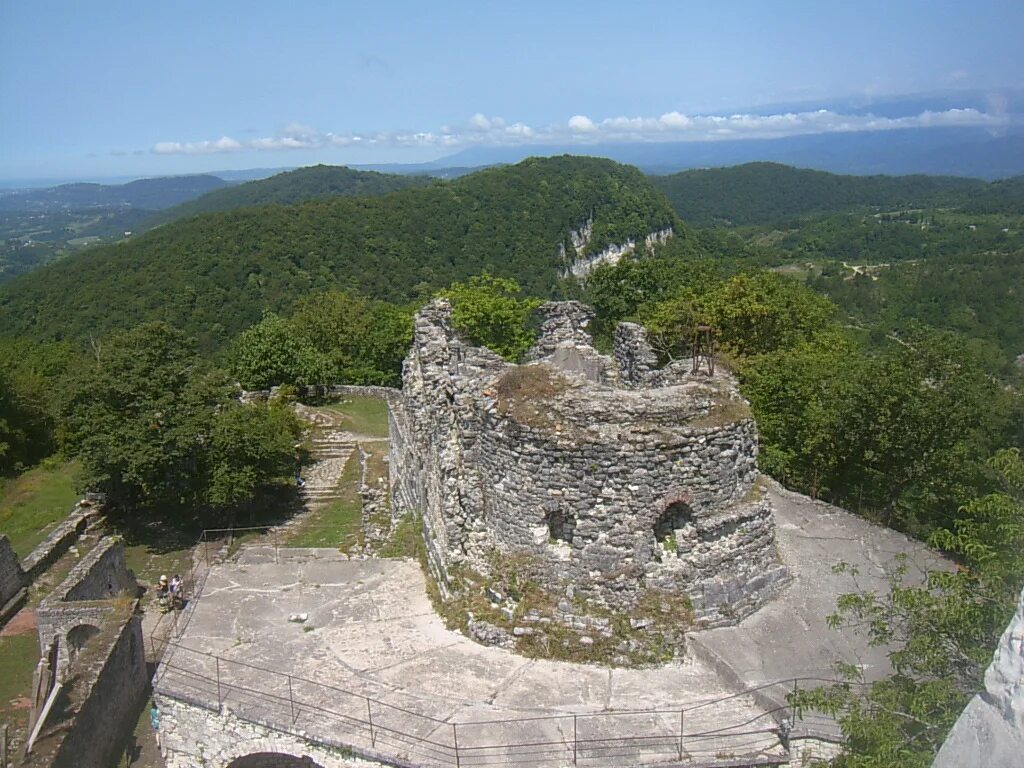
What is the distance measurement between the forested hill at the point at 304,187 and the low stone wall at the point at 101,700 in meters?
148

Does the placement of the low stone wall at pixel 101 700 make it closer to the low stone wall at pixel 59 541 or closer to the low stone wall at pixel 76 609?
the low stone wall at pixel 76 609

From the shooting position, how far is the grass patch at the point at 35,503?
79.7 feet

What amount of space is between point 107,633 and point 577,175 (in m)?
126

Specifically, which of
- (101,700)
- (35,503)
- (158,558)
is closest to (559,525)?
(101,700)

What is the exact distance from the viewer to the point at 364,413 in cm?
3541

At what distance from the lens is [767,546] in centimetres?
1169

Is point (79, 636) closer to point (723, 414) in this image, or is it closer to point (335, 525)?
point (335, 525)

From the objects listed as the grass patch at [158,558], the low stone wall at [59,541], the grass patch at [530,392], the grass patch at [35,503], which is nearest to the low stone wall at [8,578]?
the low stone wall at [59,541]

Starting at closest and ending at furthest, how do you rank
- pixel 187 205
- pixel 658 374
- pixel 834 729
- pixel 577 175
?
1. pixel 834 729
2. pixel 658 374
3. pixel 577 175
4. pixel 187 205

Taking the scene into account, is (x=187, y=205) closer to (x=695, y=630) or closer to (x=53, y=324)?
(x=53, y=324)

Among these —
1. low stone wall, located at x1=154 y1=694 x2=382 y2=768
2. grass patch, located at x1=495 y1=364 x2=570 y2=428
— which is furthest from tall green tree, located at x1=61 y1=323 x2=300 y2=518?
grass patch, located at x1=495 y1=364 x2=570 y2=428

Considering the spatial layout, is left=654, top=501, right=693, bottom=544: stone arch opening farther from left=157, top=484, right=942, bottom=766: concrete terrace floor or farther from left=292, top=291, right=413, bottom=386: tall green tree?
left=292, top=291, right=413, bottom=386: tall green tree

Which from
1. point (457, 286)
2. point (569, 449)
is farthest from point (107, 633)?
point (457, 286)

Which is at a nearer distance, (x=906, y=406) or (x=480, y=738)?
(x=480, y=738)
